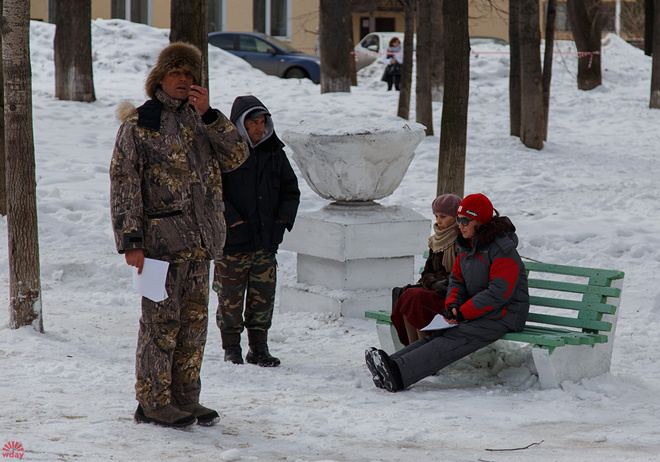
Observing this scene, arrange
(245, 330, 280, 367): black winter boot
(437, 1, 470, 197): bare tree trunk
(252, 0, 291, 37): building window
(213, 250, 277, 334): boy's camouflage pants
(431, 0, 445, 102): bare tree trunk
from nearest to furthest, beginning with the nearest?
(213, 250, 277, 334): boy's camouflage pants, (245, 330, 280, 367): black winter boot, (437, 1, 470, 197): bare tree trunk, (431, 0, 445, 102): bare tree trunk, (252, 0, 291, 37): building window

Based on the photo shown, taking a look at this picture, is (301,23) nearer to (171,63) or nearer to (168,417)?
(171,63)

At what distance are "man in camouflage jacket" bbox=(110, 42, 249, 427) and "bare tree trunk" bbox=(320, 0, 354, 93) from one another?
1363 cm

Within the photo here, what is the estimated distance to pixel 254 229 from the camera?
18.5 feet

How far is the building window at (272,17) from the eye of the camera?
1326 inches

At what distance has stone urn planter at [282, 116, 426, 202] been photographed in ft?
22.7

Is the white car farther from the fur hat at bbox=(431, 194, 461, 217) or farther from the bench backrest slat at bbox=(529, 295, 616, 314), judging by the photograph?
the bench backrest slat at bbox=(529, 295, 616, 314)

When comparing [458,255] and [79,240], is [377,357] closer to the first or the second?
[458,255]

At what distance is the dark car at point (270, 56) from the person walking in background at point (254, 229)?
1833 cm

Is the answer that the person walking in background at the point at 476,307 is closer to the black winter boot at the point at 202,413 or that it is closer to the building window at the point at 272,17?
the black winter boot at the point at 202,413

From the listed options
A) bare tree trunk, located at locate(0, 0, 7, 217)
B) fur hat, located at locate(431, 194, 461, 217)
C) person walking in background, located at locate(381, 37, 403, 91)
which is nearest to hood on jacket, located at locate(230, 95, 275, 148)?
fur hat, located at locate(431, 194, 461, 217)

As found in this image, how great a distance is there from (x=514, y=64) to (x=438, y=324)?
10661 millimetres

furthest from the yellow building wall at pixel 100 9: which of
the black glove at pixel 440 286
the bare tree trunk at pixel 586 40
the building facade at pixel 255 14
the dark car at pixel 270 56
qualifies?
the black glove at pixel 440 286

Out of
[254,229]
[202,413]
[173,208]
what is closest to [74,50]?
[254,229]

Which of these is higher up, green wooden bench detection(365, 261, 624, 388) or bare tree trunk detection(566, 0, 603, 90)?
bare tree trunk detection(566, 0, 603, 90)
